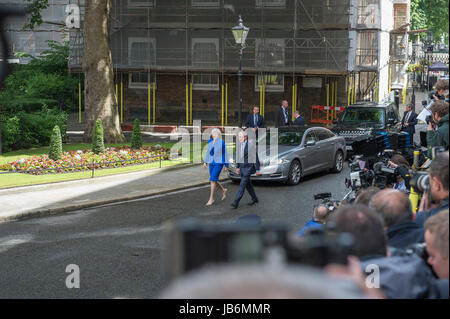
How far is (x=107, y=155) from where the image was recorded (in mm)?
22016

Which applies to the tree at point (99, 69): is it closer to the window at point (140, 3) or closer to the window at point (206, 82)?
the window at point (140, 3)

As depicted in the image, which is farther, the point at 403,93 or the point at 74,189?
the point at 403,93

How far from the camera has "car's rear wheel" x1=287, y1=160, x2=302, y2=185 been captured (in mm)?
17938

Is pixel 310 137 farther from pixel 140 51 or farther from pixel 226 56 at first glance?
pixel 140 51

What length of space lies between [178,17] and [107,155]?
15517 millimetres

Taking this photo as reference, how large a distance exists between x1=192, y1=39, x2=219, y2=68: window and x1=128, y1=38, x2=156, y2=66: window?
2244 millimetres

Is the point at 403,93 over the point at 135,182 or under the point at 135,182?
over

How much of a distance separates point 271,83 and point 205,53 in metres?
3.93

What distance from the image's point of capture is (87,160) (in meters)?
21.1

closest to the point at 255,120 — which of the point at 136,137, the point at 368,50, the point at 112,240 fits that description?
the point at 136,137

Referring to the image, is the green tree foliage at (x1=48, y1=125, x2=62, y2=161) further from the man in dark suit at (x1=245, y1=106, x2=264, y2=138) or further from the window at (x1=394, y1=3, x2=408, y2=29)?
the window at (x1=394, y1=3, x2=408, y2=29)

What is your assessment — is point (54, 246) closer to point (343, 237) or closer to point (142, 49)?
point (343, 237)

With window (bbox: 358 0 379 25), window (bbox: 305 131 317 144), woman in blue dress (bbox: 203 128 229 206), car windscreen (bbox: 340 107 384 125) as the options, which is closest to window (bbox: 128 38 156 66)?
window (bbox: 358 0 379 25)

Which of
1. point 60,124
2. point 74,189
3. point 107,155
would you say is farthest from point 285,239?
point 60,124
